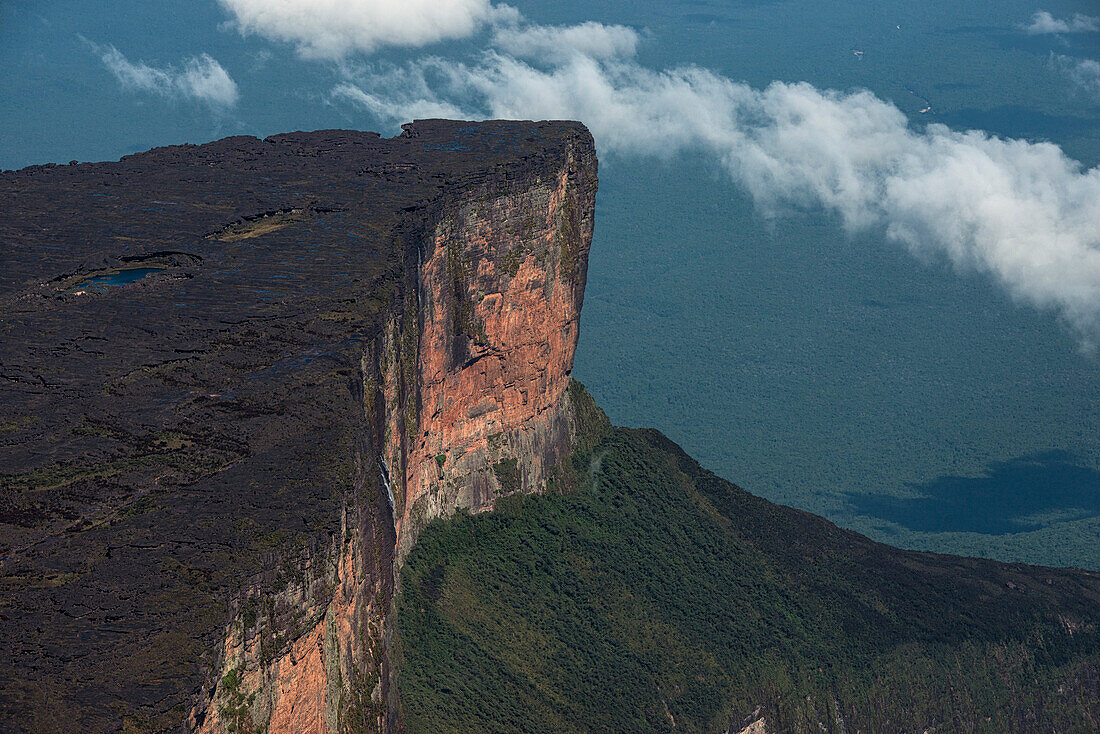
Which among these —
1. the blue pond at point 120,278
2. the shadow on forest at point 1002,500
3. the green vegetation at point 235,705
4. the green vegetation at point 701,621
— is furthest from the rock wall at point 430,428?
the shadow on forest at point 1002,500

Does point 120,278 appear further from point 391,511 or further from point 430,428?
point 430,428

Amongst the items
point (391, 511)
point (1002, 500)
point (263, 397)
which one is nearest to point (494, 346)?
point (391, 511)

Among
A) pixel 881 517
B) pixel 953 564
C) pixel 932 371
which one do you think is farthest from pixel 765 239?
pixel 953 564

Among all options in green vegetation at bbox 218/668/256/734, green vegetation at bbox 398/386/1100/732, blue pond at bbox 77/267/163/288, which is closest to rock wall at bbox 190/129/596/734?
green vegetation at bbox 218/668/256/734

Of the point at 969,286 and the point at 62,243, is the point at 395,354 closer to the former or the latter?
the point at 62,243

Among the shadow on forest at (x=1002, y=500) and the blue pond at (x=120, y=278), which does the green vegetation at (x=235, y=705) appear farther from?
the shadow on forest at (x=1002, y=500)

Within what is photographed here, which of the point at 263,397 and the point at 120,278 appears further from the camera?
the point at 120,278
